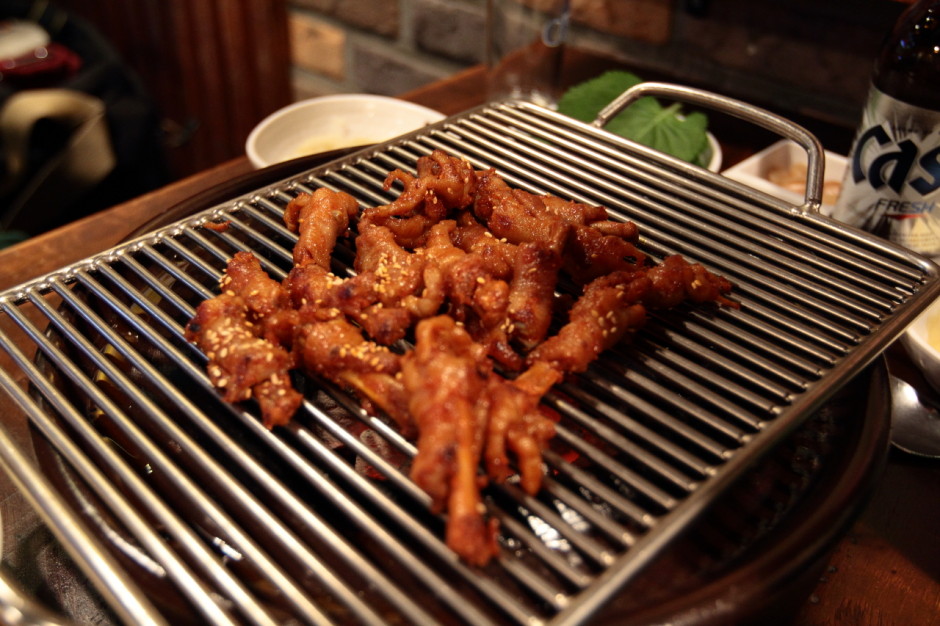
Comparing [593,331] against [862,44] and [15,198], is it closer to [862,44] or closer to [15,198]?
[862,44]

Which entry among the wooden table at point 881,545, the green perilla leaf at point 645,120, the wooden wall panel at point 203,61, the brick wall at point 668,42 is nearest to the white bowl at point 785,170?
the green perilla leaf at point 645,120

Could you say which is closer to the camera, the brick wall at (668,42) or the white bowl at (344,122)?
the white bowl at (344,122)

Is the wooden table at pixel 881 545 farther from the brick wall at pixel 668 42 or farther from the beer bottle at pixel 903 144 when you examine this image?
the brick wall at pixel 668 42

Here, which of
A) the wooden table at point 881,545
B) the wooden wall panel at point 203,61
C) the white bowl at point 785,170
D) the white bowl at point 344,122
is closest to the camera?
the wooden table at point 881,545

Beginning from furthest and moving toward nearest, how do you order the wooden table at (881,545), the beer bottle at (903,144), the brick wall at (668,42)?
the brick wall at (668,42)
the beer bottle at (903,144)
the wooden table at (881,545)

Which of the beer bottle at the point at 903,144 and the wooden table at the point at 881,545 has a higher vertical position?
the beer bottle at the point at 903,144

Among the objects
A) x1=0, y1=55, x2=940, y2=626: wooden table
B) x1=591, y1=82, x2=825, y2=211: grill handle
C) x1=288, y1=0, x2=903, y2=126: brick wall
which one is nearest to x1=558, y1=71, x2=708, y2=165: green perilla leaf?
x1=591, y1=82, x2=825, y2=211: grill handle
